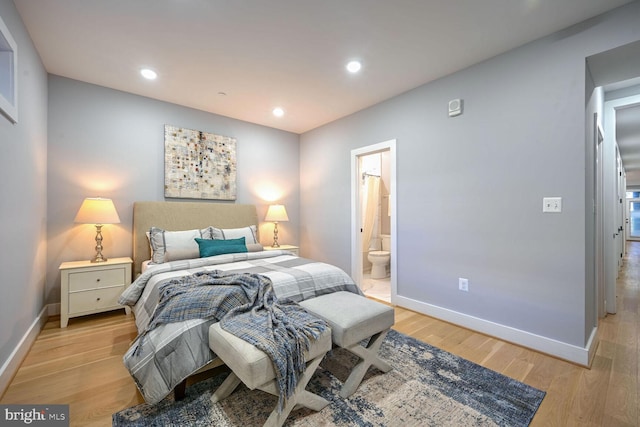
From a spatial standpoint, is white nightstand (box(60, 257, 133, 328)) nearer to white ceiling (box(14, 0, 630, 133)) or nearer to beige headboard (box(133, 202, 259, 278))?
beige headboard (box(133, 202, 259, 278))

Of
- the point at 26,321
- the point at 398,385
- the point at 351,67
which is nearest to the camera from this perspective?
the point at 398,385

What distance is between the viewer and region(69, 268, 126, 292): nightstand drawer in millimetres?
2686

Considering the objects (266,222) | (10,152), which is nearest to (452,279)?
(266,222)

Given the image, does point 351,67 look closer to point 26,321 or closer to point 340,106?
point 340,106

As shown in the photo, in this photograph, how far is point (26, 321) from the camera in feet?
7.27

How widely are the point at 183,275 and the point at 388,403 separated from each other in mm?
1783

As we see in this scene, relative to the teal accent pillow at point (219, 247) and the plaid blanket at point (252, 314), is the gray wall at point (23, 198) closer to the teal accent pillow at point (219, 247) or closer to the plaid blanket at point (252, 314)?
the plaid blanket at point (252, 314)

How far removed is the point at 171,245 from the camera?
3.03 m

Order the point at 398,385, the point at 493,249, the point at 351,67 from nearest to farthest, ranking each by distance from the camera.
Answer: the point at 398,385
the point at 493,249
the point at 351,67

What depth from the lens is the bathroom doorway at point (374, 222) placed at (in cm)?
343

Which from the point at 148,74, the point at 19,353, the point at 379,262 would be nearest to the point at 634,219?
the point at 379,262

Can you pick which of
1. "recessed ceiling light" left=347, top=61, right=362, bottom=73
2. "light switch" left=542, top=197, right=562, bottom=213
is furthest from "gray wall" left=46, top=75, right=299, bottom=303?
"light switch" left=542, top=197, right=562, bottom=213

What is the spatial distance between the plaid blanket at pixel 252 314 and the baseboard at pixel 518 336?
5.85ft

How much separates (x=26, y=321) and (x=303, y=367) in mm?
2445
